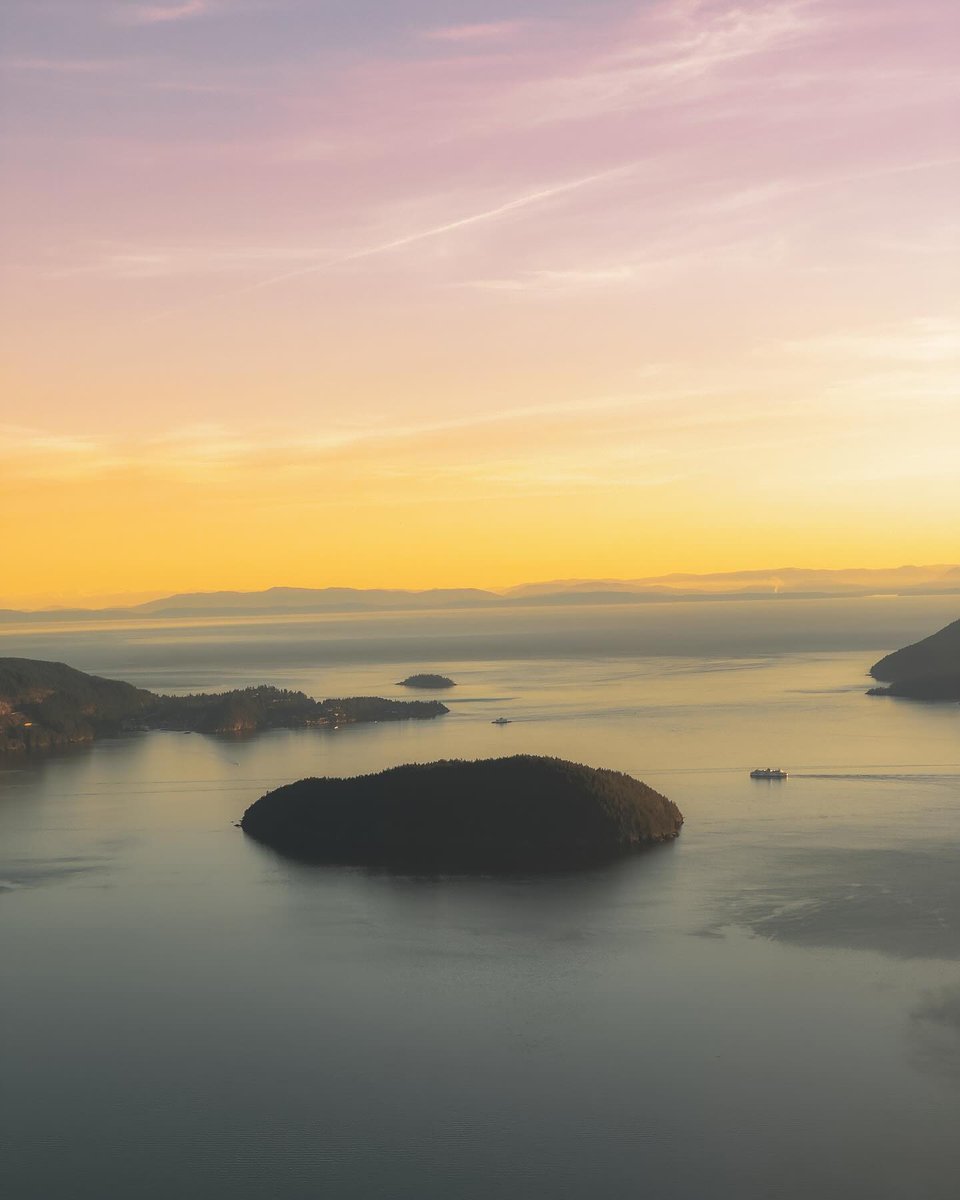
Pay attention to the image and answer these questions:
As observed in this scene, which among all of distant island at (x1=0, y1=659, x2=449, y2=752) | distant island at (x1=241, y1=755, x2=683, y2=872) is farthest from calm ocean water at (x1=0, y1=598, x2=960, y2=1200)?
distant island at (x1=0, y1=659, x2=449, y2=752)

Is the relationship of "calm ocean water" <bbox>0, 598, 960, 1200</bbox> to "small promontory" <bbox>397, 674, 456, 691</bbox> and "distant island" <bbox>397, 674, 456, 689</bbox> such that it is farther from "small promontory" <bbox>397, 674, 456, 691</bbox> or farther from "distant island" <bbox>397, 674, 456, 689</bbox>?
"distant island" <bbox>397, 674, 456, 689</bbox>

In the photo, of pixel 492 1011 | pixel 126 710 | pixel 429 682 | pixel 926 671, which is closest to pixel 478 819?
pixel 492 1011

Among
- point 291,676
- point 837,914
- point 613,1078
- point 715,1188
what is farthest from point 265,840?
point 291,676

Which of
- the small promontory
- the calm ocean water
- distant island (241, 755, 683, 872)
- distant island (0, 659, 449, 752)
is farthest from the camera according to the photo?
the small promontory

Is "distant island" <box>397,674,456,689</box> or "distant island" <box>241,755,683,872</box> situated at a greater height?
"distant island" <box>397,674,456,689</box>

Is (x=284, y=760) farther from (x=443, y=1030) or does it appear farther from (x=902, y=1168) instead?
(x=902, y=1168)

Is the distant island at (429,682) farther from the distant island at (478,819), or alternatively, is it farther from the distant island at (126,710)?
the distant island at (478,819)

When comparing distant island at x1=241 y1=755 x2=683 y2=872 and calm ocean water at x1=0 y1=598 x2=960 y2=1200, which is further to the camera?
distant island at x1=241 y1=755 x2=683 y2=872
